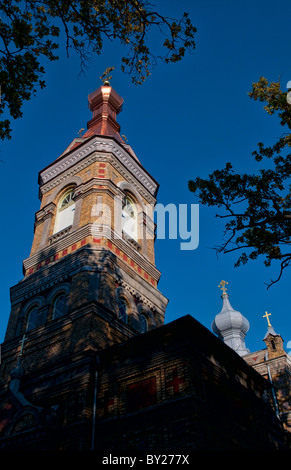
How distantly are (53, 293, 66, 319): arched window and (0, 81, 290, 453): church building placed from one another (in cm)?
5

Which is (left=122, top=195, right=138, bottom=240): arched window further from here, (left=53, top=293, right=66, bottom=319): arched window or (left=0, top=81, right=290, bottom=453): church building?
(left=53, top=293, right=66, bottom=319): arched window

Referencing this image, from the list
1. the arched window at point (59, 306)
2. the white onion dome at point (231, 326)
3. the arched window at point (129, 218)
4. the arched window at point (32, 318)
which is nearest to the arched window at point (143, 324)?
the arched window at point (59, 306)

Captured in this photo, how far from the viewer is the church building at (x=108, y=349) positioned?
11.7 m

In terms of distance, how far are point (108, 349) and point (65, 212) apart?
911cm

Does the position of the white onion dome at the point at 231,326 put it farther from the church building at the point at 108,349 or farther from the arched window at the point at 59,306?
the arched window at the point at 59,306

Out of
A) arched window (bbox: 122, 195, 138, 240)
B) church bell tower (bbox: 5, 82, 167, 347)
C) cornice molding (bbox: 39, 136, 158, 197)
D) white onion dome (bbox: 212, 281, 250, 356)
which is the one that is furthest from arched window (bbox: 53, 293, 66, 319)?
white onion dome (bbox: 212, 281, 250, 356)

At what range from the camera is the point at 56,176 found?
891 inches

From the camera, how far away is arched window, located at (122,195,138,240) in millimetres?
20359

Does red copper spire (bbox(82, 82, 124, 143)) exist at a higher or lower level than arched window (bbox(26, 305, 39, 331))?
higher

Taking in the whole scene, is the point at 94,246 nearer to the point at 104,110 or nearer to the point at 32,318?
the point at 32,318

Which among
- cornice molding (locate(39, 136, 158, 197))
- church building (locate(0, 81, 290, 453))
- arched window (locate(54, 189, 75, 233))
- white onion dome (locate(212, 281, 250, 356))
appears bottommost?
church building (locate(0, 81, 290, 453))

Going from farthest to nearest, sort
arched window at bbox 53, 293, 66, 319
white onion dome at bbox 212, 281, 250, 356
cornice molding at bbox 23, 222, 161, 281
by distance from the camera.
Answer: white onion dome at bbox 212, 281, 250, 356, cornice molding at bbox 23, 222, 161, 281, arched window at bbox 53, 293, 66, 319

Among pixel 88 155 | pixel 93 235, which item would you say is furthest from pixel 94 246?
pixel 88 155
